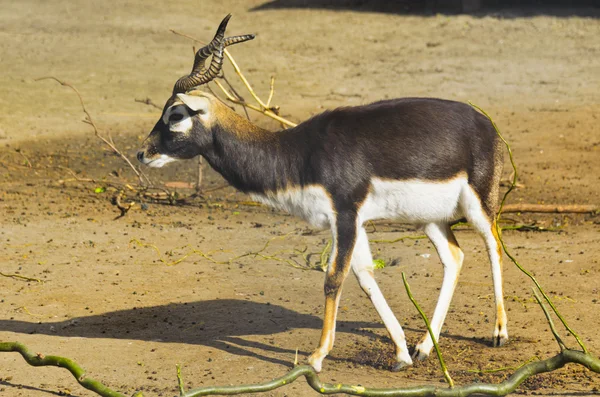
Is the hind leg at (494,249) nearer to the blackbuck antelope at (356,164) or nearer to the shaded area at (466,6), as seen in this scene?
the blackbuck antelope at (356,164)

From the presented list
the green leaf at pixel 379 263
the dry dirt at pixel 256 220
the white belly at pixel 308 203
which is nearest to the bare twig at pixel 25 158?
the dry dirt at pixel 256 220

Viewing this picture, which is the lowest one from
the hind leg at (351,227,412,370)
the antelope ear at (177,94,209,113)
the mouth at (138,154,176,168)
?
the hind leg at (351,227,412,370)

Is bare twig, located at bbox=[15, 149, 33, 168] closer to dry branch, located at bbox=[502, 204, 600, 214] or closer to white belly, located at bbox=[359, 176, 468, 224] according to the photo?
dry branch, located at bbox=[502, 204, 600, 214]

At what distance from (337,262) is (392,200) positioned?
55 cm

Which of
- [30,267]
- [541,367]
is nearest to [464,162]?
[541,367]

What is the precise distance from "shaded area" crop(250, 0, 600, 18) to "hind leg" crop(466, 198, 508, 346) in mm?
12786

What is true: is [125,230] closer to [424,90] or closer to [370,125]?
[370,125]

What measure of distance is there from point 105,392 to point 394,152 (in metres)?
2.41

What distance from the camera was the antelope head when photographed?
6.46 metres

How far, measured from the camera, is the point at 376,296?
643cm

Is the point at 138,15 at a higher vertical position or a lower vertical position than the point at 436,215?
lower

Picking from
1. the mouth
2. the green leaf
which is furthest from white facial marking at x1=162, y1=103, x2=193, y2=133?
the green leaf

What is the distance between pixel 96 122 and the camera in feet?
46.1

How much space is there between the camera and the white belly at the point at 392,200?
20.7 ft
